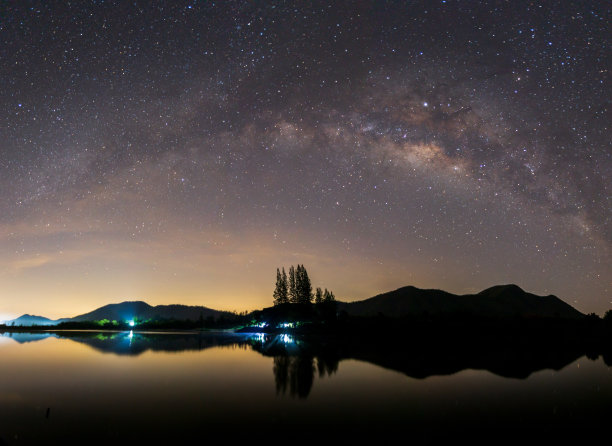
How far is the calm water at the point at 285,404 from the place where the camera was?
1376cm

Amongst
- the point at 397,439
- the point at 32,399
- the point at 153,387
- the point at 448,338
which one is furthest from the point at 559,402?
the point at 448,338

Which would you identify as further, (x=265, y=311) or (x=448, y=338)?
(x=265, y=311)

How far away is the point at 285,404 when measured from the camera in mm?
18094

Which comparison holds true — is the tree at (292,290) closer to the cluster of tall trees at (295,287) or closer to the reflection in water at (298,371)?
the cluster of tall trees at (295,287)

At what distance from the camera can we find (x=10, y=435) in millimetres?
12969

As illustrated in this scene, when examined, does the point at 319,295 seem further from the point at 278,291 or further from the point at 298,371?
the point at 298,371

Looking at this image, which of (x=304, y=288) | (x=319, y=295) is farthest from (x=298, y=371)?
(x=319, y=295)

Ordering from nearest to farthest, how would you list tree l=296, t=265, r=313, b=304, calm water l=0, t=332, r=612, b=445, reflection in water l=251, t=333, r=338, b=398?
calm water l=0, t=332, r=612, b=445, reflection in water l=251, t=333, r=338, b=398, tree l=296, t=265, r=313, b=304

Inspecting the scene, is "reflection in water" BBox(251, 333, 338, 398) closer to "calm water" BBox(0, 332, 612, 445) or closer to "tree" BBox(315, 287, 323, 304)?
"calm water" BBox(0, 332, 612, 445)

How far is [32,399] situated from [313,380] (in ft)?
50.1

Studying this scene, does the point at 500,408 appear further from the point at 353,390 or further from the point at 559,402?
the point at 353,390

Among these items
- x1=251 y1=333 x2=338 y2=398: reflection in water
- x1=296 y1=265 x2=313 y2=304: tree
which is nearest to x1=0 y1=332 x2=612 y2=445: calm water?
x1=251 y1=333 x2=338 y2=398: reflection in water

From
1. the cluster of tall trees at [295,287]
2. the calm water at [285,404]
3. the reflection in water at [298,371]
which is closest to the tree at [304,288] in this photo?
the cluster of tall trees at [295,287]

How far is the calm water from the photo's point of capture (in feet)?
45.1
